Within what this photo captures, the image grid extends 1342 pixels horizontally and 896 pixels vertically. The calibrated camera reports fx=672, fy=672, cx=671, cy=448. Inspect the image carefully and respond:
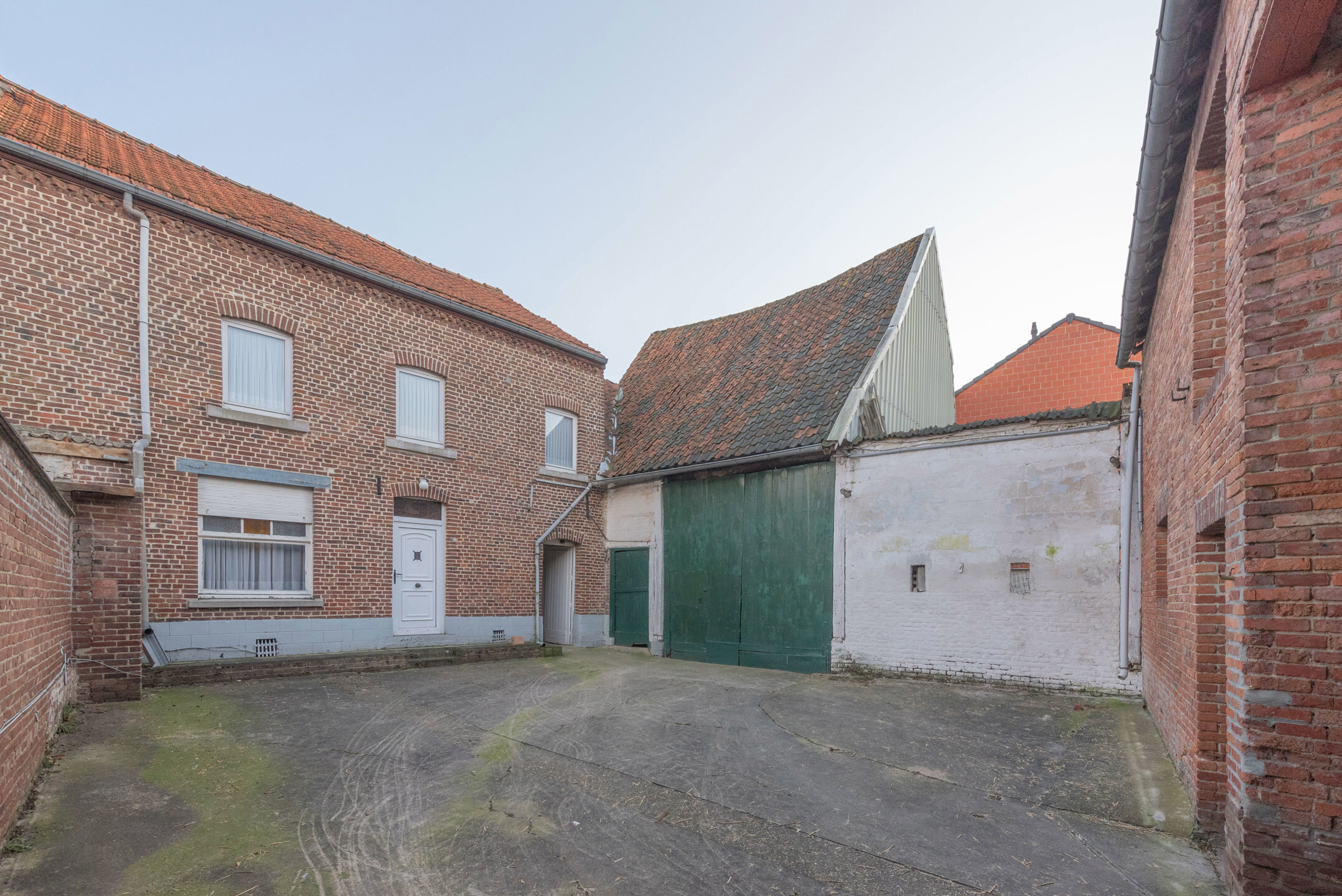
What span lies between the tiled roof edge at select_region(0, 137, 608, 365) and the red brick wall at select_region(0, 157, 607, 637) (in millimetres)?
156

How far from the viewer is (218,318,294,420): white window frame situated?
964cm

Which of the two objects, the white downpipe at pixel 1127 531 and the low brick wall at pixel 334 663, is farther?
the low brick wall at pixel 334 663

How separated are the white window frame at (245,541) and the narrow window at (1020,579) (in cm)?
1015

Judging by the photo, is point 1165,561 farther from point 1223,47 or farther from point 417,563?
point 417,563

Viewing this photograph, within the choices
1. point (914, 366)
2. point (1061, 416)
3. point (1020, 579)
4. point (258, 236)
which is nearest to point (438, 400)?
point (258, 236)

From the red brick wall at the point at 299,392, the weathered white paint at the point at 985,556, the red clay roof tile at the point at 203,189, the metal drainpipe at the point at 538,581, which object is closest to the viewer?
the red brick wall at the point at 299,392

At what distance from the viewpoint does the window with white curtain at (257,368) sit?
9773 mm

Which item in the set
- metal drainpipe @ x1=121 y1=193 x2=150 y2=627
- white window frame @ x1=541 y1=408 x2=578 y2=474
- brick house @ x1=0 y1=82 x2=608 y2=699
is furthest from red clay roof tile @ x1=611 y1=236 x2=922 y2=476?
metal drainpipe @ x1=121 y1=193 x2=150 y2=627

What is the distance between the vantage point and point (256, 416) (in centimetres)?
982

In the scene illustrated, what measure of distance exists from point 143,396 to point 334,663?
434 cm

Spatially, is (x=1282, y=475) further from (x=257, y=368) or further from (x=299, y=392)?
(x=257, y=368)

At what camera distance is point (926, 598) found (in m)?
9.63

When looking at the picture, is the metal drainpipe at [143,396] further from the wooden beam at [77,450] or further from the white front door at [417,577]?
the white front door at [417,577]

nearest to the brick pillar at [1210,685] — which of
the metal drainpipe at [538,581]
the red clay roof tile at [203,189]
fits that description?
the metal drainpipe at [538,581]
